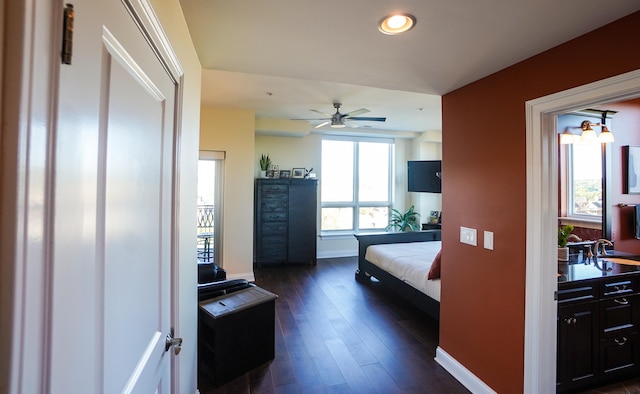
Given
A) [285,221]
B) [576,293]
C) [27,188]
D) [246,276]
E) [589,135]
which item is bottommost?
[246,276]

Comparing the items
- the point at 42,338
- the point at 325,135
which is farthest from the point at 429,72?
the point at 325,135

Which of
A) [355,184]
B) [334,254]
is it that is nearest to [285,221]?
[334,254]

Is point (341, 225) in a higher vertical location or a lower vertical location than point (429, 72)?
lower

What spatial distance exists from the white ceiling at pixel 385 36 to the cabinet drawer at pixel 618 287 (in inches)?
64.5

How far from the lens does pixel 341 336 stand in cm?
295

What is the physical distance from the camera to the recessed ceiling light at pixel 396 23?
142cm

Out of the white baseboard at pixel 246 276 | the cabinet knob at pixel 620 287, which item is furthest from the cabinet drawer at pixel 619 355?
the white baseboard at pixel 246 276

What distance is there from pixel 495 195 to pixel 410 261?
1.77 meters

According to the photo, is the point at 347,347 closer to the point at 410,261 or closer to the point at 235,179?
the point at 410,261

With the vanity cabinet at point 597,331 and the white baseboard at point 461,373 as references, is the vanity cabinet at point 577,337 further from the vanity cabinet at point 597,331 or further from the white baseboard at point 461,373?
the white baseboard at point 461,373

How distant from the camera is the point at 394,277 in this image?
3.73 m

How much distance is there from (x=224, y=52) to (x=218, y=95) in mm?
2242

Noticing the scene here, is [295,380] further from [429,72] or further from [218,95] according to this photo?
[218,95]

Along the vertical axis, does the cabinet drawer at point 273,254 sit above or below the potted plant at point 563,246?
below
